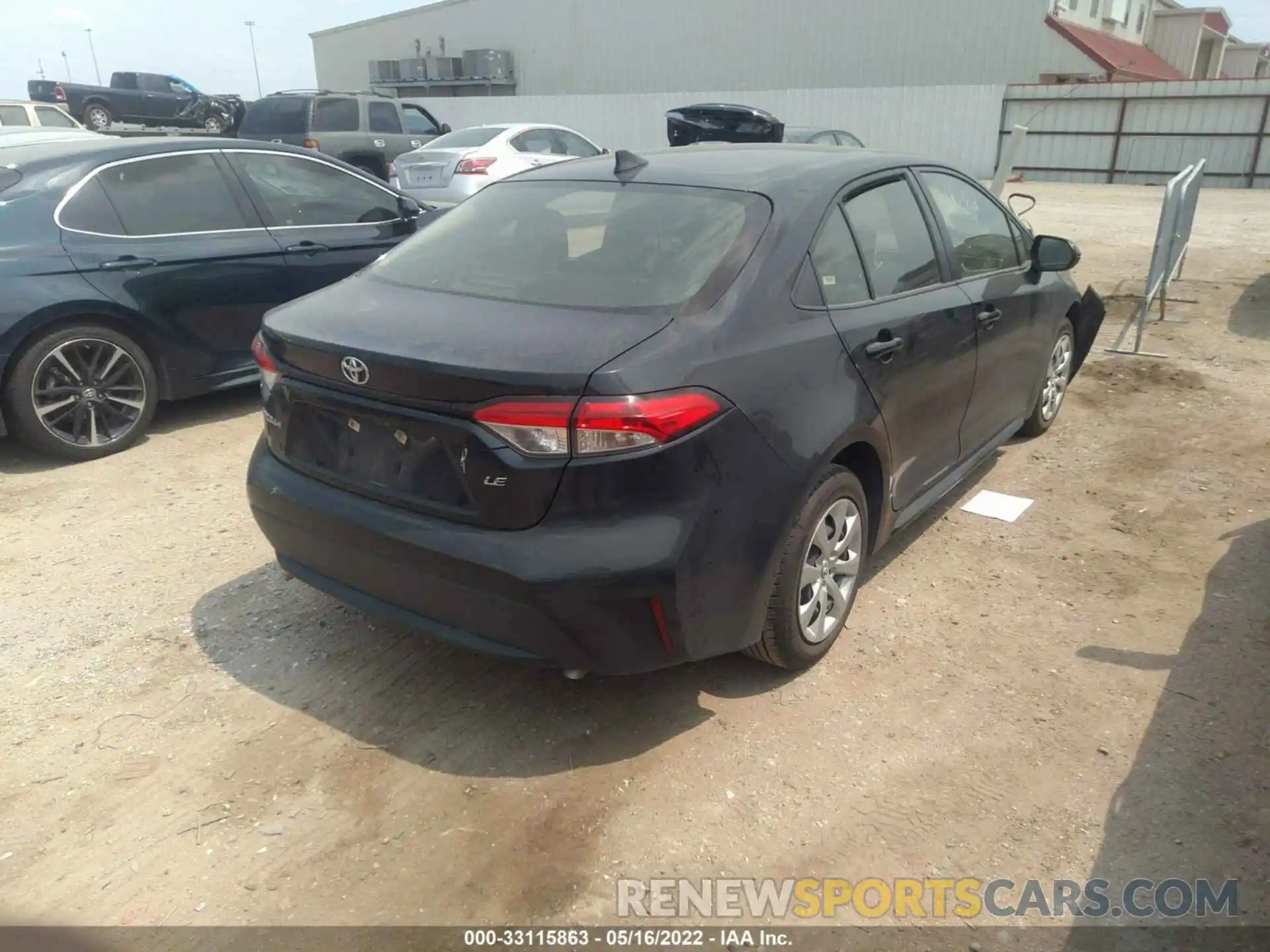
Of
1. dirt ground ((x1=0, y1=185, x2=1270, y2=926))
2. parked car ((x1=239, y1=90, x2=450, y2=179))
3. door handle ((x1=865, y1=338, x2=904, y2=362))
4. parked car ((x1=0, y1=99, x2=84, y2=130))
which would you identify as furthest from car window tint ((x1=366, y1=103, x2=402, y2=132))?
door handle ((x1=865, y1=338, x2=904, y2=362))

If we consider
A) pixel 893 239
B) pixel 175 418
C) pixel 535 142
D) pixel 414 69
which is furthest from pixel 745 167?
pixel 414 69

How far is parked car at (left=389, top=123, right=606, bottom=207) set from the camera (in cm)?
1225

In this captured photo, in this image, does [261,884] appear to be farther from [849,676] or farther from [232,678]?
[849,676]

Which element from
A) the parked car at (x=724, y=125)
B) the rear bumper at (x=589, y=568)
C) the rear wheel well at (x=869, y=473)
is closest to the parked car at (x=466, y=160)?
the parked car at (x=724, y=125)

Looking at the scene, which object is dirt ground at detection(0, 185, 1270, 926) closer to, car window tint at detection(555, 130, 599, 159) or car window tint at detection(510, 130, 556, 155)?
car window tint at detection(510, 130, 556, 155)

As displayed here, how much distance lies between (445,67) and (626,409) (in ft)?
138

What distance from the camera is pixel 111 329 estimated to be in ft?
16.8

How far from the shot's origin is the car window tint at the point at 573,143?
46.9ft

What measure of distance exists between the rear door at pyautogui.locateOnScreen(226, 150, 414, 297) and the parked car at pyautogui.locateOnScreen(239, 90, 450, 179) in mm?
8769

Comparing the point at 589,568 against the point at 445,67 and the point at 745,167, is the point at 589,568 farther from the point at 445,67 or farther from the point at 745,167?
the point at 445,67

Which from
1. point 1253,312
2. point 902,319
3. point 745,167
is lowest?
point 1253,312

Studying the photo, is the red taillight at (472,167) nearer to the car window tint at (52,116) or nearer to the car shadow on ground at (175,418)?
the car shadow on ground at (175,418)

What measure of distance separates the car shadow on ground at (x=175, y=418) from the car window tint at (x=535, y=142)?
7.75m

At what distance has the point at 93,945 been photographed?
2.25 metres
